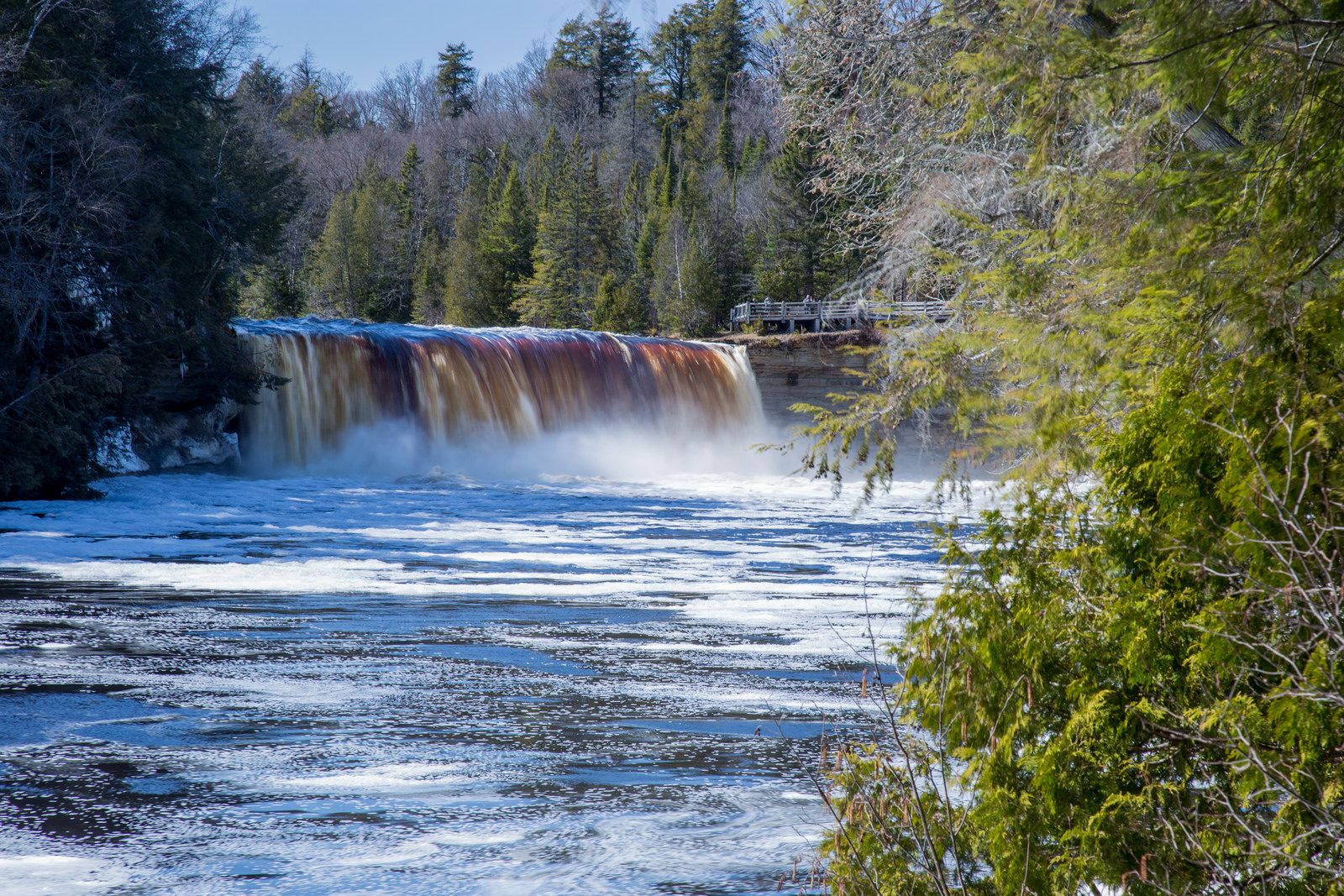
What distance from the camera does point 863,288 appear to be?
11.2 metres

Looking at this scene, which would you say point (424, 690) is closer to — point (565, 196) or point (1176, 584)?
point (1176, 584)

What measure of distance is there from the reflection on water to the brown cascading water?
1289 centimetres

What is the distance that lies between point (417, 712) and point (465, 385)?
2344 cm

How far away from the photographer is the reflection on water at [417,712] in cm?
399

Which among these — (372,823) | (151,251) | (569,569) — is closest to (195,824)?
(372,823)

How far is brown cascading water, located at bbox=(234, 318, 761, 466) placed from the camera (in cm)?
2647

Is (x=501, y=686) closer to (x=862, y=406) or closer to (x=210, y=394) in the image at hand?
(x=862, y=406)

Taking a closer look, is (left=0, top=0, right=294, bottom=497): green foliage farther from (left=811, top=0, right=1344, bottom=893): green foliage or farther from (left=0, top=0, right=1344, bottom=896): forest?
(left=811, top=0, right=1344, bottom=893): green foliage

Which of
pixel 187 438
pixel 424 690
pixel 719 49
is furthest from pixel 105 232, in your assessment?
pixel 719 49

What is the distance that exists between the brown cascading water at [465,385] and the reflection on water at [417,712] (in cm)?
1289

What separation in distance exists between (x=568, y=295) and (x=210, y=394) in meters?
35.9

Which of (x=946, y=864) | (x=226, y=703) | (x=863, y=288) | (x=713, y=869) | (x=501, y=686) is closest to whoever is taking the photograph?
(x=946, y=864)

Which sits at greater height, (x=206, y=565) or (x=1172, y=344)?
(x=1172, y=344)

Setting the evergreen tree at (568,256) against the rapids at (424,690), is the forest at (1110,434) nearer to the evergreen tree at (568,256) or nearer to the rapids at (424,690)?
the rapids at (424,690)
